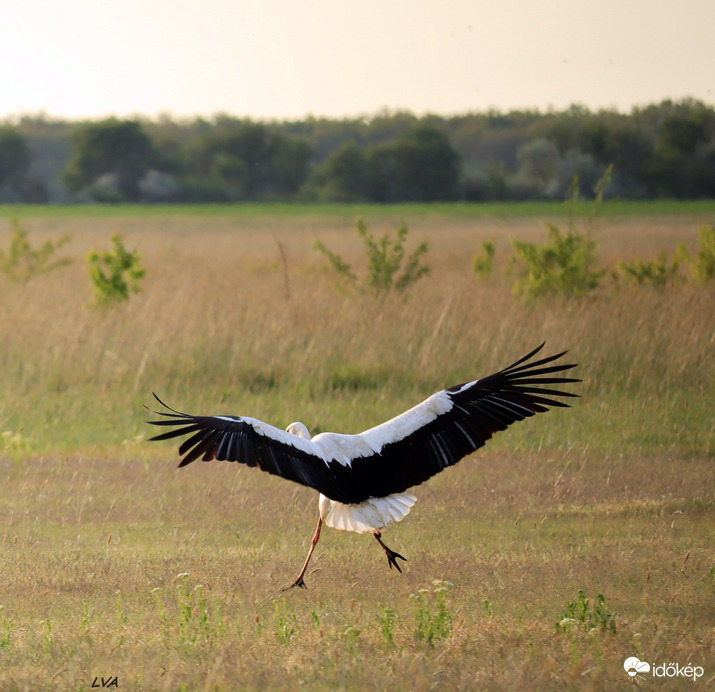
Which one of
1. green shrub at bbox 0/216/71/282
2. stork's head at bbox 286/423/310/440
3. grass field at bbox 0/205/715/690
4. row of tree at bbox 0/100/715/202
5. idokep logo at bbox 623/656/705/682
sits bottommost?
grass field at bbox 0/205/715/690

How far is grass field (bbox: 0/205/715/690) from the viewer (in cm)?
445

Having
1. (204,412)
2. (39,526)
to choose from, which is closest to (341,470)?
(39,526)

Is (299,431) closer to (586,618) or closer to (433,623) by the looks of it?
(433,623)

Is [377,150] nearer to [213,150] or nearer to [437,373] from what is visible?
[213,150]

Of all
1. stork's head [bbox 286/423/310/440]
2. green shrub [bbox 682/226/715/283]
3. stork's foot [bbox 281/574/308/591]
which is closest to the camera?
stork's foot [bbox 281/574/308/591]

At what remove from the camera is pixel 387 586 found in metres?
5.48

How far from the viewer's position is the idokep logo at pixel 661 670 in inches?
164

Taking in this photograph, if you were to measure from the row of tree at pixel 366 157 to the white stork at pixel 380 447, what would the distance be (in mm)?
17077

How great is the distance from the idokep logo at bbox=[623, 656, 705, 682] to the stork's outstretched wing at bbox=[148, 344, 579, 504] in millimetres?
1372

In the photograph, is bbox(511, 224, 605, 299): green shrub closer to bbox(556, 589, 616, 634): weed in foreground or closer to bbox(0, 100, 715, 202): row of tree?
bbox(0, 100, 715, 202): row of tree

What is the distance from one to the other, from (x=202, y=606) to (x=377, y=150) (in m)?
33.3

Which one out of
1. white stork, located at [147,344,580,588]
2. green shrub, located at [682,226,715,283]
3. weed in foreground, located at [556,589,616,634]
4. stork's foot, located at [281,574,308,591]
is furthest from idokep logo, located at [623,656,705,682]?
green shrub, located at [682,226,715,283]

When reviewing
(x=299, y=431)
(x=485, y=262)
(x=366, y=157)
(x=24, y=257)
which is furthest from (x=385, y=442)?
(x=366, y=157)

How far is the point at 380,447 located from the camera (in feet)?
17.5
